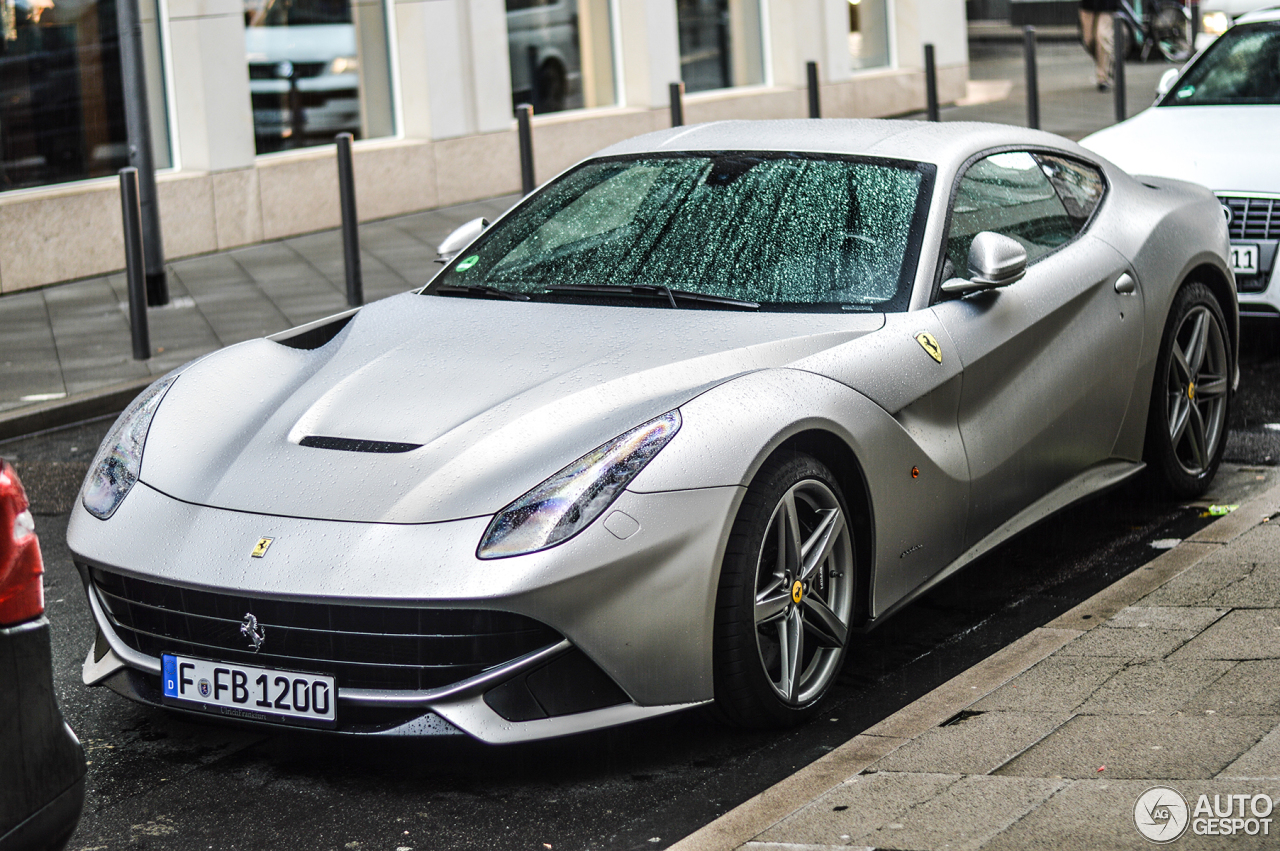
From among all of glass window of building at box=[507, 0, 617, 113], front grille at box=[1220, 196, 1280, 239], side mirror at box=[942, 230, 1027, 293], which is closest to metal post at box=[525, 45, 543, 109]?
glass window of building at box=[507, 0, 617, 113]

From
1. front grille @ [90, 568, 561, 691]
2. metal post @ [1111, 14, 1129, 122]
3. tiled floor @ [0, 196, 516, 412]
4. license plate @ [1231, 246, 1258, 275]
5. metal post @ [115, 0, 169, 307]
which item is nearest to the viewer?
front grille @ [90, 568, 561, 691]

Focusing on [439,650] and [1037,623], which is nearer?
[439,650]

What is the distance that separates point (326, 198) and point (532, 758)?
35.0 feet

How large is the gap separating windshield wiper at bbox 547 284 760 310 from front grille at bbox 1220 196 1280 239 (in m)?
3.89

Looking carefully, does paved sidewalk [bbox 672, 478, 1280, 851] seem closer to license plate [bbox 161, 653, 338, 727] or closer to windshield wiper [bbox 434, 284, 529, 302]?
license plate [bbox 161, 653, 338, 727]

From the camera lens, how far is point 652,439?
3781 millimetres

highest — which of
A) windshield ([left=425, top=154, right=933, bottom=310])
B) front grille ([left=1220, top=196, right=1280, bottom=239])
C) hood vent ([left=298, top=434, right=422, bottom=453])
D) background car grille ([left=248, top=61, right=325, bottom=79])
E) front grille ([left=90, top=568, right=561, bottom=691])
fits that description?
background car grille ([left=248, top=61, right=325, bottom=79])

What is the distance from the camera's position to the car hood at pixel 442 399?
3762 millimetres

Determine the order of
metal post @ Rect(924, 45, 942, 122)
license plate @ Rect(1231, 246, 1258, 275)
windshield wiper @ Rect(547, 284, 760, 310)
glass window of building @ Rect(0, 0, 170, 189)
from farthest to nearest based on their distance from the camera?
metal post @ Rect(924, 45, 942, 122), glass window of building @ Rect(0, 0, 170, 189), license plate @ Rect(1231, 246, 1258, 275), windshield wiper @ Rect(547, 284, 760, 310)

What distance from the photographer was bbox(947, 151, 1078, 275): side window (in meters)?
4.91

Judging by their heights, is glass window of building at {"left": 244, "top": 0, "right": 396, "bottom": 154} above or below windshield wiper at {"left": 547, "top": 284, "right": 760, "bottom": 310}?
above

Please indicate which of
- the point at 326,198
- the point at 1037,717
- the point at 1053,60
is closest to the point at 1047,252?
the point at 1037,717

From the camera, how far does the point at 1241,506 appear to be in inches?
220

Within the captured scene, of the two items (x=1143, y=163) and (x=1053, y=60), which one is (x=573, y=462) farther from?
(x=1053, y=60)
